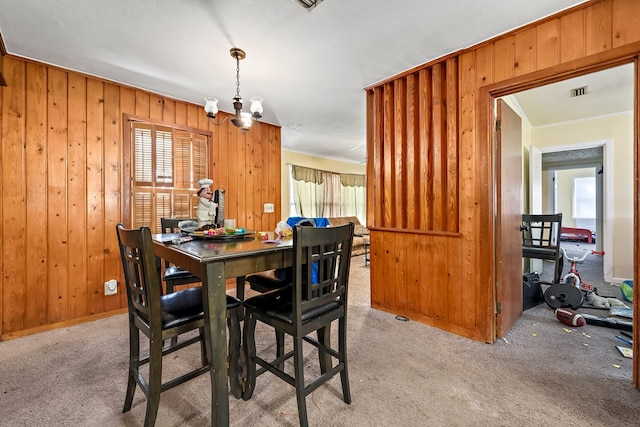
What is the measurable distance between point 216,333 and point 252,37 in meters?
2.06

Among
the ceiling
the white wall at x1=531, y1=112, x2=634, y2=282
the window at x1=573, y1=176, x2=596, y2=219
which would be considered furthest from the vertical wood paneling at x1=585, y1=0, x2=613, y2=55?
the window at x1=573, y1=176, x2=596, y2=219

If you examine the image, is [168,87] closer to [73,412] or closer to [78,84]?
[78,84]

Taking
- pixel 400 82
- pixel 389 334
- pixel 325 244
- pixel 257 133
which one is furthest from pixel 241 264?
pixel 257 133

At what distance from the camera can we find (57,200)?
254 centimetres

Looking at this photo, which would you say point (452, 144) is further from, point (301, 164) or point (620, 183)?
point (301, 164)

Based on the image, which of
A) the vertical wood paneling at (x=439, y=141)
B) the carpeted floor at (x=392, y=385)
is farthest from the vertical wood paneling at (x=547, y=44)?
the carpeted floor at (x=392, y=385)

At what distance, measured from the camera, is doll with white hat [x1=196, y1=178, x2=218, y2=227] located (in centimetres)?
188

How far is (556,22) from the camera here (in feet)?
6.19

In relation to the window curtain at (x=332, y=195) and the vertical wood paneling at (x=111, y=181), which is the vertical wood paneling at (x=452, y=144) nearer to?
the vertical wood paneling at (x=111, y=181)

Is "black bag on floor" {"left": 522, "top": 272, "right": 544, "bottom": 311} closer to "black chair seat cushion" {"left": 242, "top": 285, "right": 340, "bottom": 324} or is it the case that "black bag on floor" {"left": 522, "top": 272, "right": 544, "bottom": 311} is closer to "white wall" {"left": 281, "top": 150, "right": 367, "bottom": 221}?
"black chair seat cushion" {"left": 242, "top": 285, "right": 340, "bottom": 324}

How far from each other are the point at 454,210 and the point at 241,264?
191 centimetres

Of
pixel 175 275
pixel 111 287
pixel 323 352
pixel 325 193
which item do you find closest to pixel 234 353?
pixel 323 352

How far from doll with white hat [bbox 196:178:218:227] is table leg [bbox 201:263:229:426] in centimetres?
85

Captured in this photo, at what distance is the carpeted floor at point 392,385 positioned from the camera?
1412 millimetres
